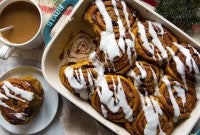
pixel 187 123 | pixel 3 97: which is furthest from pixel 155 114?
pixel 3 97

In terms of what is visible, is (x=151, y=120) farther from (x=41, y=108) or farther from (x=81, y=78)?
(x=41, y=108)

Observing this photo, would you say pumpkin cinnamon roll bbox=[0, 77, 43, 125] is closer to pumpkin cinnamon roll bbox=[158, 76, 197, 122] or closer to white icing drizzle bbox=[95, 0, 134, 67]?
white icing drizzle bbox=[95, 0, 134, 67]

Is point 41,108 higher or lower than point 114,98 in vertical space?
lower

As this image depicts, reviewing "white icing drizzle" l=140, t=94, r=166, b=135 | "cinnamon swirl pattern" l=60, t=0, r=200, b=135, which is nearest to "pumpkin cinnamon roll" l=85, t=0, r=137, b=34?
"cinnamon swirl pattern" l=60, t=0, r=200, b=135

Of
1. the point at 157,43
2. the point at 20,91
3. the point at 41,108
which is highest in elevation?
the point at 157,43

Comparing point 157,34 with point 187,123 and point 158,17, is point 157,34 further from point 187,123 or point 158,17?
point 187,123

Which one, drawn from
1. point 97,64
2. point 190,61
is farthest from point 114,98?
point 190,61

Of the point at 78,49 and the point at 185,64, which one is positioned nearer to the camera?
the point at 185,64

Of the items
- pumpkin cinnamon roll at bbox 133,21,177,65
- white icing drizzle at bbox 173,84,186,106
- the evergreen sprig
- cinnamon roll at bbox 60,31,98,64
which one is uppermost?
the evergreen sprig
